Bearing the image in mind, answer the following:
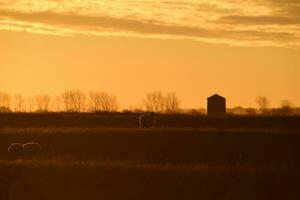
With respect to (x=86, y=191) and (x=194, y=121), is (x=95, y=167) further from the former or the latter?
(x=194, y=121)

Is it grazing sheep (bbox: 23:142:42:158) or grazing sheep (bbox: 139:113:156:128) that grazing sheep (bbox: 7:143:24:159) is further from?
grazing sheep (bbox: 139:113:156:128)

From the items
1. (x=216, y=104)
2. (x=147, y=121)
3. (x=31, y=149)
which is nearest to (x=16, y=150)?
(x=31, y=149)

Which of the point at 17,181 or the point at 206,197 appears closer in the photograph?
the point at 206,197

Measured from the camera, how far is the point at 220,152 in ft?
142

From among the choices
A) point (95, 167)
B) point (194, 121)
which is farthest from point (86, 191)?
point (194, 121)

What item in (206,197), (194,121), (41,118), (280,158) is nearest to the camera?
(206,197)

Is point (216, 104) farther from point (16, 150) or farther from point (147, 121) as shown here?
point (16, 150)

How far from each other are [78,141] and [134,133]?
3328 mm

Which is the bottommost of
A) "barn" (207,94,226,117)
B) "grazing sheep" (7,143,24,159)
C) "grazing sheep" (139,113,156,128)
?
"grazing sheep" (7,143,24,159)

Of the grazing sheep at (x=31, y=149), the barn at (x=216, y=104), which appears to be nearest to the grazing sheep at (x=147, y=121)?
the grazing sheep at (x=31, y=149)

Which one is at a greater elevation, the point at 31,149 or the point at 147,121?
the point at 147,121

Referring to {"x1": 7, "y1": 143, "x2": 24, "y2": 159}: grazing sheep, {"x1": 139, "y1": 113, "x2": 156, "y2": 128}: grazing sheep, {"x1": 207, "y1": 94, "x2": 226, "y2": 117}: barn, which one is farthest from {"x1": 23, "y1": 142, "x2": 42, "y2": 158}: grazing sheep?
{"x1": 207, "y1": 94, "x2": 226, "y2": 117}: barn

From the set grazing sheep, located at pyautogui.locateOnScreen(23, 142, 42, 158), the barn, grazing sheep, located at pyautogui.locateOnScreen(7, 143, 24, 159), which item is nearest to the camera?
grazing sheep, located at pyautogui.locateOnScreen(7, 143, 24, 159)

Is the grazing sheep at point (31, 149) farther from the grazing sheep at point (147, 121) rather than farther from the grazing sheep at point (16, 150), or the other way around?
the grazing sheep at point (147, 121)
